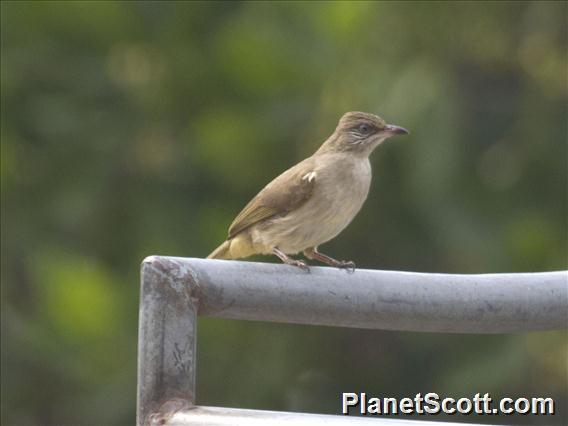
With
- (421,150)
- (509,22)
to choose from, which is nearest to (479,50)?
(509,22)

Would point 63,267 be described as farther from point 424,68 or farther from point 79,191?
point 424,68

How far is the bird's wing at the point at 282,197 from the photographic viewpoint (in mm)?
5660

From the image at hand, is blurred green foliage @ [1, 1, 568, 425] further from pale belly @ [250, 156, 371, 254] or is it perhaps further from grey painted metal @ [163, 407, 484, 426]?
grey painted metal @ [163, 407, 484, 426]

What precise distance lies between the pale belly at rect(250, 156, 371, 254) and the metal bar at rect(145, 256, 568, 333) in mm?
2363

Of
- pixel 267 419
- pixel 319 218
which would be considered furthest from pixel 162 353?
pixel 319 218

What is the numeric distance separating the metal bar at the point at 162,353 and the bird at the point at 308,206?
2.55 m

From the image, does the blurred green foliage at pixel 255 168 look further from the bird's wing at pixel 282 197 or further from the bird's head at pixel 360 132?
the bird's wing at pixel 282 197

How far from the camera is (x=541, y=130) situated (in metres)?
7.52

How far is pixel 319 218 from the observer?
558cm

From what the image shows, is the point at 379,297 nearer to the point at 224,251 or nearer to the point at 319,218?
the point at 319,218

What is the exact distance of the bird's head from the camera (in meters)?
6.00

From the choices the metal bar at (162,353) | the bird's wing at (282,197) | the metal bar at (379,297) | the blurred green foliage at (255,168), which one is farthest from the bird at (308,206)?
the metal bar at (162,353)

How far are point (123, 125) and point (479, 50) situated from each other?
2024mm

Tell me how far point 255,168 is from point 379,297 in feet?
13.5
